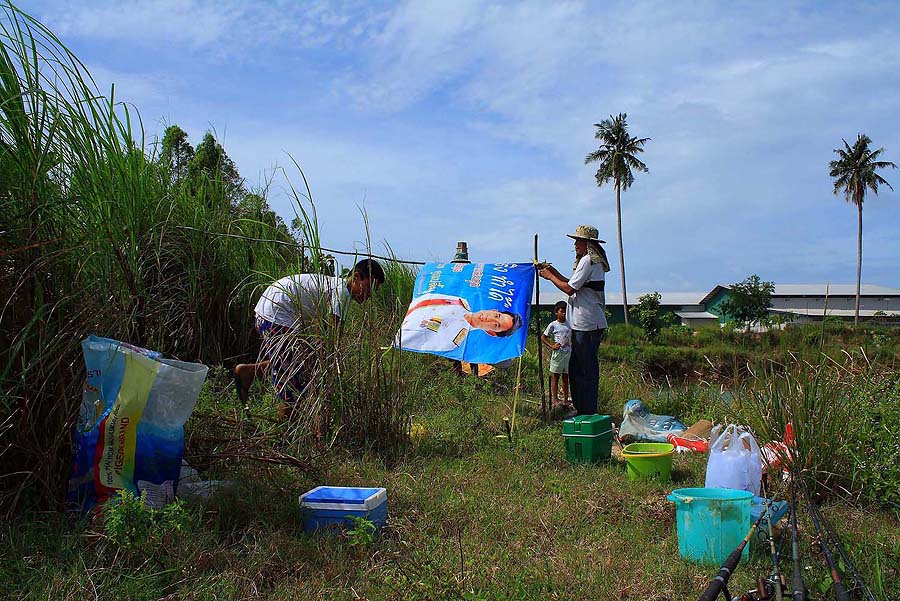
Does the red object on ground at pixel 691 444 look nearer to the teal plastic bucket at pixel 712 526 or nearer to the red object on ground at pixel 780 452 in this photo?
the red object on ground at pixel 780 452

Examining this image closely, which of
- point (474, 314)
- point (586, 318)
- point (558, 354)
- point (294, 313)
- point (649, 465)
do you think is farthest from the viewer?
point (558, 354)

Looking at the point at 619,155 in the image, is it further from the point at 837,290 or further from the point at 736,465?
the point at 736,465

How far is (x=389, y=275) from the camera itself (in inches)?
339

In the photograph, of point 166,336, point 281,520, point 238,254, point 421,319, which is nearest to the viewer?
point 281,520

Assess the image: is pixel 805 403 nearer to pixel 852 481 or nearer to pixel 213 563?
pixel 852 481

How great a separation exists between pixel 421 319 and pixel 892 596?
14.0ft

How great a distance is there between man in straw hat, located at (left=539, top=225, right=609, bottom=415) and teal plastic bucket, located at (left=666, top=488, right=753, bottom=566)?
293cm

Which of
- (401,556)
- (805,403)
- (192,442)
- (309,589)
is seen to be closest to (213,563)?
(309,589)

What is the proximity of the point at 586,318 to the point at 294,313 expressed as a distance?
2.52 metres

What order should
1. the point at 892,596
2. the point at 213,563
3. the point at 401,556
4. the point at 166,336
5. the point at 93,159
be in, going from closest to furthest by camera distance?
the point at 892,596
the point at 213,563
the point at 401,556
the point at 93,159
the point at 166,336

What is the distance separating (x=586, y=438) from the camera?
4.91 meters

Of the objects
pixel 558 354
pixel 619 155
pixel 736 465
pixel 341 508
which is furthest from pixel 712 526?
pixel 619 155

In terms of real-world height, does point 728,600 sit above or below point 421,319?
below

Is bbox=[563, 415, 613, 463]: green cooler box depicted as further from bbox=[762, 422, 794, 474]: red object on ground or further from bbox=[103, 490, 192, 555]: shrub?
bbox=[103, 490, 192, 555]: shrub
